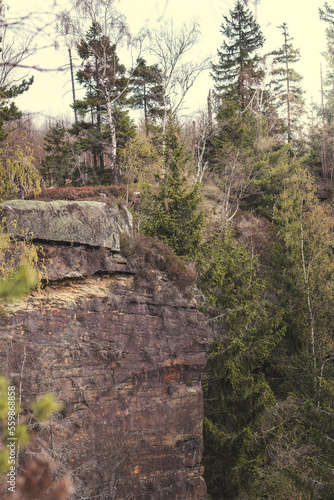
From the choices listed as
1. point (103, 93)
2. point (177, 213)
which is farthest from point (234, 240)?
point (103, 93)

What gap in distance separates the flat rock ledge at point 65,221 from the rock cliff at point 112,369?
0.19 metres

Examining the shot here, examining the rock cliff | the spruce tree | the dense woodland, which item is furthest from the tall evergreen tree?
the rock cliff

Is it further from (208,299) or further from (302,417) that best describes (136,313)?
(302,417)

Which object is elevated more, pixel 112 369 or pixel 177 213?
pixel 177 213

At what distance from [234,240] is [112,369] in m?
11.2

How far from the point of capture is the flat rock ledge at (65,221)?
29.2ft

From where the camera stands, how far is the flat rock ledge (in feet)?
29.2

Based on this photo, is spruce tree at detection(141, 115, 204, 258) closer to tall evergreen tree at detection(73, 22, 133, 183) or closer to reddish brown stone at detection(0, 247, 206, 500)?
reddish brown stone at detection(0, 247, 206, 500)

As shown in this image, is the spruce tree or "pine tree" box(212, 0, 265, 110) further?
"pine tree" box(212, 0, 265, 110)

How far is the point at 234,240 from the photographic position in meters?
19.0

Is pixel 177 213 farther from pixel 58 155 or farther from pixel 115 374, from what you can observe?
pixel 58 155

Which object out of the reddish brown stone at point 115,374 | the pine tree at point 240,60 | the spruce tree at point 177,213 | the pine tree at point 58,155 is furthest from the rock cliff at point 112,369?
the pine tree at point 240,60

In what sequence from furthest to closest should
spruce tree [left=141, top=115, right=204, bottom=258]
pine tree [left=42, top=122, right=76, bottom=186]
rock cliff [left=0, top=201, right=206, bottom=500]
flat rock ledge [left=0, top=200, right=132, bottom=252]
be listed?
1. pine tree [left=42, top=122, right=76, bottom=186]
2. spruce tree [left=141, top=115, right=204, bottom=258]
3. flat rock ledge [left=0, top=200, right=132, bottom=252]
4. rock cliff [left=0, top=201, right=206, bottom=500]

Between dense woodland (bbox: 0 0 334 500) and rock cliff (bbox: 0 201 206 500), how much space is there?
2441 millimetres
